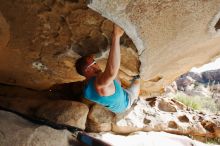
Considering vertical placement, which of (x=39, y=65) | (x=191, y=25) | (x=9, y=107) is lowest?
(x=9, y=107)

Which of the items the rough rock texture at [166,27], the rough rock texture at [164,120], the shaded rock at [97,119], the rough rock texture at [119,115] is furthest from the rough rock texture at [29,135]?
the rough rock texture at [166,27]

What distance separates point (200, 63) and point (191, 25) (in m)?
2.02

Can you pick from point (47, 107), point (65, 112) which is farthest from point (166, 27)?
point (47, 107)

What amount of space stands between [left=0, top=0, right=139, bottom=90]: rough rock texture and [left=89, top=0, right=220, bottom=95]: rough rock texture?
364mm

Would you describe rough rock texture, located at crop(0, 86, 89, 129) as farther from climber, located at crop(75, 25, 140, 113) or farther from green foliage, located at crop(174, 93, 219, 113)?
green foliage, located at crop(174, 93, 219, 113)

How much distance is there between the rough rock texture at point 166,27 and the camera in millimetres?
2639

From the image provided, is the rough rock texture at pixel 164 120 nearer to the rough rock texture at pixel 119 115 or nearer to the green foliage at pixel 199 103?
the rough rock texture at pixel 119 115

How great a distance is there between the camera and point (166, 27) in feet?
10.1

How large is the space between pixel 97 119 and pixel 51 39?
201 centimetres

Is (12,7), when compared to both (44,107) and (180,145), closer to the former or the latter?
(44,107)

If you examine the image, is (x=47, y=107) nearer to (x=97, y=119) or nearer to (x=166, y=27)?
(x=97, y=119)

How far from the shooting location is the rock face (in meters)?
2.78

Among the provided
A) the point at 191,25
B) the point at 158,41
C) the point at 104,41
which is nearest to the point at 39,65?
the point at 104,41

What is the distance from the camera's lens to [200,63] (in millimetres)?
5008
